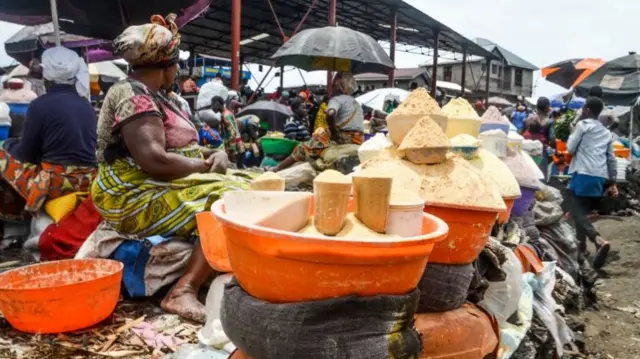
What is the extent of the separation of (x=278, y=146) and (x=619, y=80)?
25.0ft

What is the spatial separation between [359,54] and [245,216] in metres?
5.90

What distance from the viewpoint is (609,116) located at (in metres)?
6.95

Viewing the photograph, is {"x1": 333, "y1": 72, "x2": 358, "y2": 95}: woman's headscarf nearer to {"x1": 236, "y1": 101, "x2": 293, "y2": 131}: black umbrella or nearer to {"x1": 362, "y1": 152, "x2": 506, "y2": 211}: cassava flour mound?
{"x1": 362, "y1": 152, "x2": 506, "y2": 211}: cassava flour mound

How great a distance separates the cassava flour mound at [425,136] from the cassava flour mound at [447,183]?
8cm

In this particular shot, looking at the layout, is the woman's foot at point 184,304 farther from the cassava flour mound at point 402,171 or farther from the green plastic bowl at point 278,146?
the green plastic bowl at point 278,146

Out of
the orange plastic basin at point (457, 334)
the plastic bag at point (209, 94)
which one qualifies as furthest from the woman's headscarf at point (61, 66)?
the plastic bag at point (209, 94)

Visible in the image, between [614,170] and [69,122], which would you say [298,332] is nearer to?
[69,122]

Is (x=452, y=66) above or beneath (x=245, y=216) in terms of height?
above

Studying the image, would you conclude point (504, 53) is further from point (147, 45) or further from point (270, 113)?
point (147, 45)

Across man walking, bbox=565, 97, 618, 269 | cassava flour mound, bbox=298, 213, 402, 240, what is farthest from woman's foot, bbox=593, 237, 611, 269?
cassava flour mound, bbox=298, 213, 402, 240

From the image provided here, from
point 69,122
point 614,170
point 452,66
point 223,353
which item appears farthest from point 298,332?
point 452,66

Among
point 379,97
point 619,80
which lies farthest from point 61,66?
point 379,97

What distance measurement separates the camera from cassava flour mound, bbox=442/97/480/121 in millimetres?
2584

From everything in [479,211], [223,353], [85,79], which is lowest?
[223,353]
